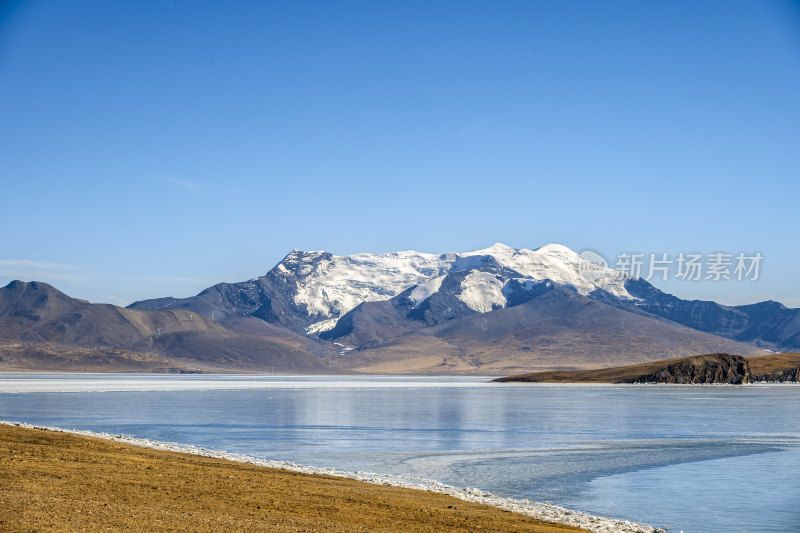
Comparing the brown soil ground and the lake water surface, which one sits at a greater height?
the brown soil ground

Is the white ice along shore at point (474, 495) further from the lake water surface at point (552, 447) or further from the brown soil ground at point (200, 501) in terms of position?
A: the lake water surface at point (552, 447)

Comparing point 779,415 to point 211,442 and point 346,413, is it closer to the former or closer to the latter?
point 346,413

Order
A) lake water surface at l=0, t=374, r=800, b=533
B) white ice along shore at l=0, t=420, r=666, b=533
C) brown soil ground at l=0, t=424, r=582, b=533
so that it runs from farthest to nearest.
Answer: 1. lake water surface at l=0, t=374, r=800, b=533
2. white ice along shore at l=0, t=420, r=666, b=533
3. brown soil ground at l=0, t=424, r=582, b=533

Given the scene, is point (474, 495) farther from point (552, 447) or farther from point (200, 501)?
point (552, 447)

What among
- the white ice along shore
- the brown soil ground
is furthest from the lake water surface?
the brown soil ground

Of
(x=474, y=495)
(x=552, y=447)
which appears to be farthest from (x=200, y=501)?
(x=552, y=447)

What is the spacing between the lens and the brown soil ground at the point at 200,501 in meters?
19.5

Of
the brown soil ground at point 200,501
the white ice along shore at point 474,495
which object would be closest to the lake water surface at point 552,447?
the white ice along shore at point 474,495

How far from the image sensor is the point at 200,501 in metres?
22.6

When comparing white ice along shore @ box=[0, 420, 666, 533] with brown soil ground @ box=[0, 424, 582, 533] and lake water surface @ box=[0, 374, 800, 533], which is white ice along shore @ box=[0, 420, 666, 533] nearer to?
brown soil ground @ box=[0, 424, 582, 533]

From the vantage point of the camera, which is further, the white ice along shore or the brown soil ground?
the white ice along shore

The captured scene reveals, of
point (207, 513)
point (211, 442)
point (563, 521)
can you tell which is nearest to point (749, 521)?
point (563, 521)

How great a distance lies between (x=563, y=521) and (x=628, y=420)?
44.1m

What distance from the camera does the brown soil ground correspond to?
19.5 meters
